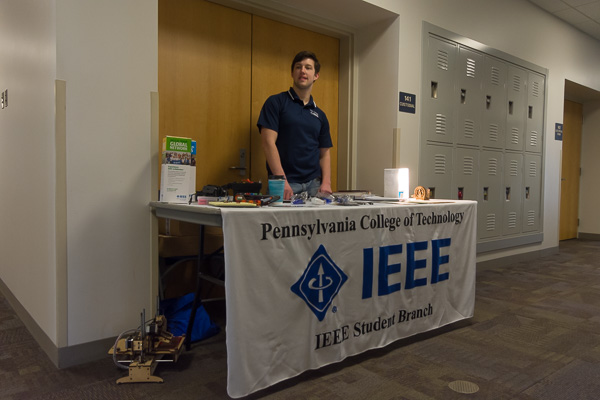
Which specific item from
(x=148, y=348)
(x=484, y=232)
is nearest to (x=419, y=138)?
(x=484, y=232)

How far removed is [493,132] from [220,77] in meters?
2.84

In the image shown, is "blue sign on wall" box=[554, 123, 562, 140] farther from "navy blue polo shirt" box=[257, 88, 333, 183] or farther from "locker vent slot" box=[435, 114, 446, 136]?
"navy blue polo shirt" box=[257, 88, 333, 183]

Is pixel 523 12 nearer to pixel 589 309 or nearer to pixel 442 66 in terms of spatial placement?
pixel 442 66

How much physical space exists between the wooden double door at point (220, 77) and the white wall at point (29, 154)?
70 cm

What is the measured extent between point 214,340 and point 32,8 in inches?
78.2

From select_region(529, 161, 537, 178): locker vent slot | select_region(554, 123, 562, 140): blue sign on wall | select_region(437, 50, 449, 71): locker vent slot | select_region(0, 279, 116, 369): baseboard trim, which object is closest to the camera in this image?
select_region(0, 279, 116, 369): baseboard trim

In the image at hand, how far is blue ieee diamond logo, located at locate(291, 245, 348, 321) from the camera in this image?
1.77 meters

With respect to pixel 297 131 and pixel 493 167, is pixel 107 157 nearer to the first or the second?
pixel 297 131

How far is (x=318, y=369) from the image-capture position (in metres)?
1.92

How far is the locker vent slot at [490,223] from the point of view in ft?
14.0

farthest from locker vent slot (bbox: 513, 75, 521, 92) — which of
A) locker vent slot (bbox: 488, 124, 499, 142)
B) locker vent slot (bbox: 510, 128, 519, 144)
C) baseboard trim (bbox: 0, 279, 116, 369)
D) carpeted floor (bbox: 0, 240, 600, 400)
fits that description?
baseboard trim (bbox: 0, 279, 116, 369)

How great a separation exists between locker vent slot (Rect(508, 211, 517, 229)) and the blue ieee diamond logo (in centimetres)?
335

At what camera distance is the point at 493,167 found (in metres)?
4.34

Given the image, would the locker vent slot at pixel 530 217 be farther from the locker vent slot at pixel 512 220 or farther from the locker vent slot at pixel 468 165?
the locker vent slot at pixel 468 165
